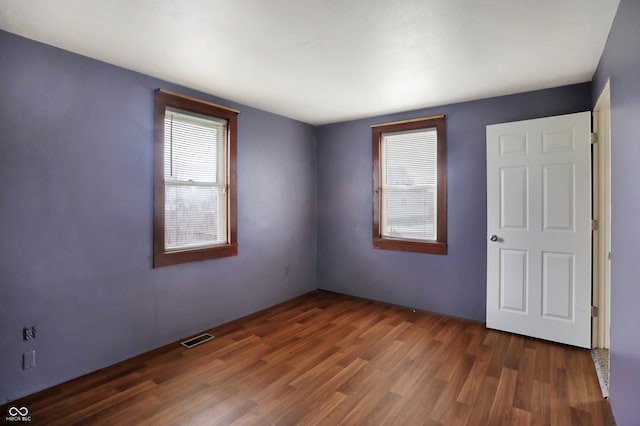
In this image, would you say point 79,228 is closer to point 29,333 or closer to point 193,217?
point 29,333

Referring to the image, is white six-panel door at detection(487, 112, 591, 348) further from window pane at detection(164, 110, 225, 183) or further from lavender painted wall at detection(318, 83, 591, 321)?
window pane at detection(164, 110, 225, 183)

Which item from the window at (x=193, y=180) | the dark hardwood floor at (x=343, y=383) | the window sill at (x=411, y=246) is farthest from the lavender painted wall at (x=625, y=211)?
the window at (x=193, y=180)

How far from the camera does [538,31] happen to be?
219cm

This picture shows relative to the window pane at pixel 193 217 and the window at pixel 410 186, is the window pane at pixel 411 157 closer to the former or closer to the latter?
the window at pixel 410 186

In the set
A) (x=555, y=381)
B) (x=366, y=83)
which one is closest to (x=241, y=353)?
(x=555, y=381)

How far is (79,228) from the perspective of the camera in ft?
8.38

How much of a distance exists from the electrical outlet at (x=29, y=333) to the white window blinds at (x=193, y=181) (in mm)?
1137

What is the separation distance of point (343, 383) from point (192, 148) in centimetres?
266

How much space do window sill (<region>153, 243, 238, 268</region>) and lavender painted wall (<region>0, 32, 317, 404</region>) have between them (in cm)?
7

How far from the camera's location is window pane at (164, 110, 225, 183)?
10.4ft

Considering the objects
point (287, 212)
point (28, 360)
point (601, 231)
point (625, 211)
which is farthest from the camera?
point (287, 212)

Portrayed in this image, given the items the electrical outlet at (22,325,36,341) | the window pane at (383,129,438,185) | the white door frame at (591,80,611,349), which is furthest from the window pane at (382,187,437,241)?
the electrical outlet at (22,325,36,341)

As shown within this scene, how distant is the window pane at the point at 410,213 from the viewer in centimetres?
405

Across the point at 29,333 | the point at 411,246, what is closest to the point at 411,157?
the point at 411,246
